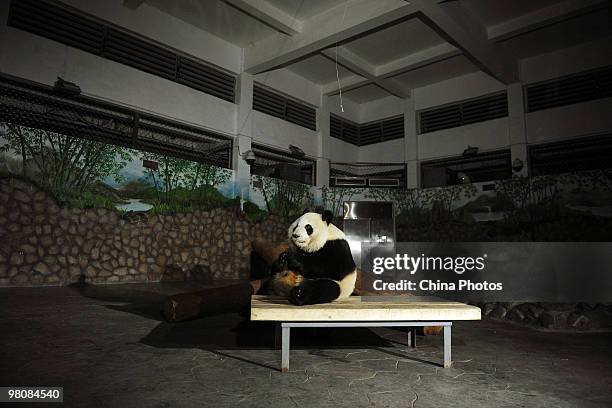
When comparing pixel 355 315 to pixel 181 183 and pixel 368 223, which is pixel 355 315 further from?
pixel 181 183

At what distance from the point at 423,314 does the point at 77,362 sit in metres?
2.52

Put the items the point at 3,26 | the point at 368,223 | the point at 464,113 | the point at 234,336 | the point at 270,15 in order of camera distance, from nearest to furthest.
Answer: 1. the point at 234,336
2. the point at 3,26
3. the point at 270,15
4. the point at 368,223
5. the point at 464,113

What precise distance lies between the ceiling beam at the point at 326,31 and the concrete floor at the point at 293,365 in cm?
747

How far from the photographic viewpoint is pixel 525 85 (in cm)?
1212

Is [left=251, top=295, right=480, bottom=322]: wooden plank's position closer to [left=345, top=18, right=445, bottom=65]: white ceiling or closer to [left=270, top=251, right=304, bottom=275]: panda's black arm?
[left=270, top=251, right=304, bottom=275]: panda's black arm

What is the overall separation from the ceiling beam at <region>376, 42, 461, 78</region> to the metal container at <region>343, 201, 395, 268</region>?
16.9 ft

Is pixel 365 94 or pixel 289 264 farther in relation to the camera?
pixel 365 94

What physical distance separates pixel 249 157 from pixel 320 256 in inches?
339

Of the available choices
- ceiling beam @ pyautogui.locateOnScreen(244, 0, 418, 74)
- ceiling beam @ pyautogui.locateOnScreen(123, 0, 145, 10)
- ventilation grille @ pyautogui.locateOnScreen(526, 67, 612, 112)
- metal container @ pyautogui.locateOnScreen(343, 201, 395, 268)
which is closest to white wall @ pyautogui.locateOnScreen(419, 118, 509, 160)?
ventilation grille @ pyautogui.locateOnScreen(526, 67, 612, 112)

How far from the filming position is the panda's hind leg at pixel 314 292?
2617 mm

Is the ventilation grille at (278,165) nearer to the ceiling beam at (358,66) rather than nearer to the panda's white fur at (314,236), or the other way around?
the ceiling beam at (358,66)

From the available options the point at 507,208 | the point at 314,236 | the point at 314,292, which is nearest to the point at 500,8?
the point at 507,208

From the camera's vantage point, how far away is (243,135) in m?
11.6

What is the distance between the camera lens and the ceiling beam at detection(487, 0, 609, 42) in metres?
9.36
